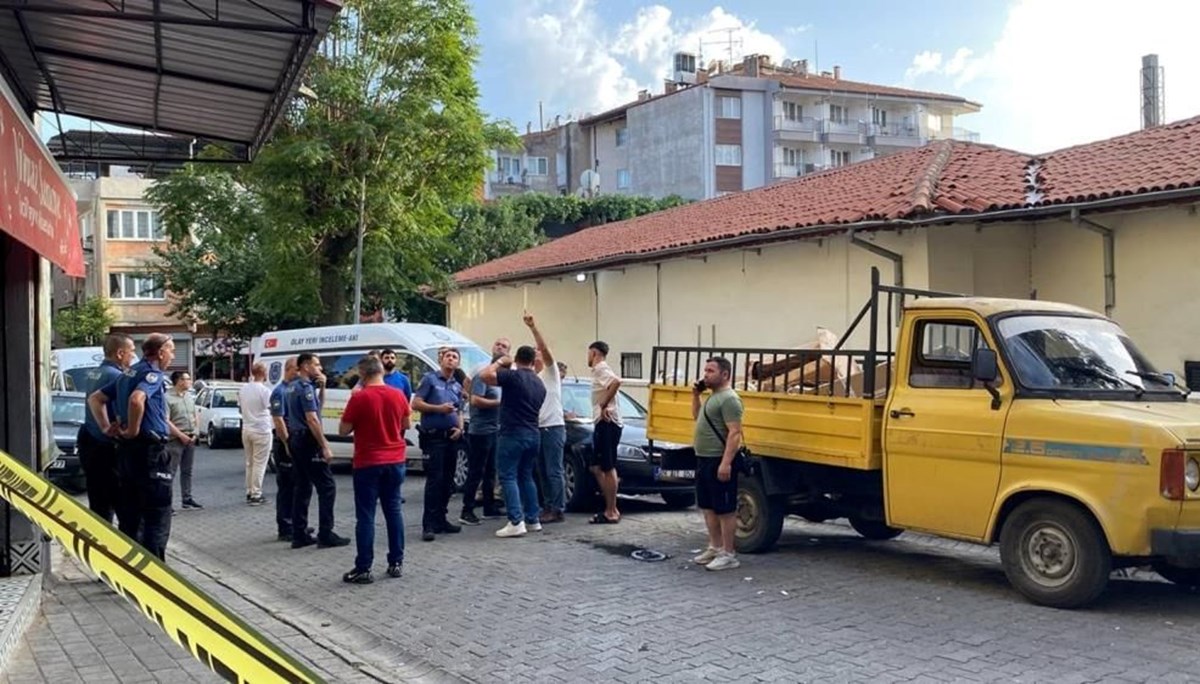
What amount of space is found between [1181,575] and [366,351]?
1218 centimetres

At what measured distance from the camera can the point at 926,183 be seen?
15.2 m

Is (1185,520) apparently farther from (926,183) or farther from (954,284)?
(926,183)

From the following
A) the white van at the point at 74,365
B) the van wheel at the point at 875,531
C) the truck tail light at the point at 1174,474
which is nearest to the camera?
the truck tail light at the point at 1174,474

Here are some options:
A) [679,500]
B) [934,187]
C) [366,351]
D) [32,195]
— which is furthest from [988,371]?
[366,351]

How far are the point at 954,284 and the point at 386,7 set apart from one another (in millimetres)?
14060

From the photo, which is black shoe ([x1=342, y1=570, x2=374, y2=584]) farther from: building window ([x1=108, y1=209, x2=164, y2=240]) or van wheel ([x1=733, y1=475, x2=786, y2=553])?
building window ([x1=108, y1=209, x2=164, y2=240])

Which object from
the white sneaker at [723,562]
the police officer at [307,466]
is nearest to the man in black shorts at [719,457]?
the white sneaker at [723,562]

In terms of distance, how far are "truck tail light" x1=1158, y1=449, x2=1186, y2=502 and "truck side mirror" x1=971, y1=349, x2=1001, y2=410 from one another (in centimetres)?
118

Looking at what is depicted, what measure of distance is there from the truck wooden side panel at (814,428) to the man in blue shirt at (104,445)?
494 centimetres

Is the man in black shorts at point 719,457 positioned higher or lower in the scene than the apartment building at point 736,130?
lower

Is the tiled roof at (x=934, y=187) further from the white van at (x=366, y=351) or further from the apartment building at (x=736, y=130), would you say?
the apartment building at (x=736, y=130)

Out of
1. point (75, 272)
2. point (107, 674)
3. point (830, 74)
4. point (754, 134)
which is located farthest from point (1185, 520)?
point (830, 74)

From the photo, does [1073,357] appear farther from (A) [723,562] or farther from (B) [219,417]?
(B) [219,417]

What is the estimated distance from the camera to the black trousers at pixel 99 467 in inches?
331
